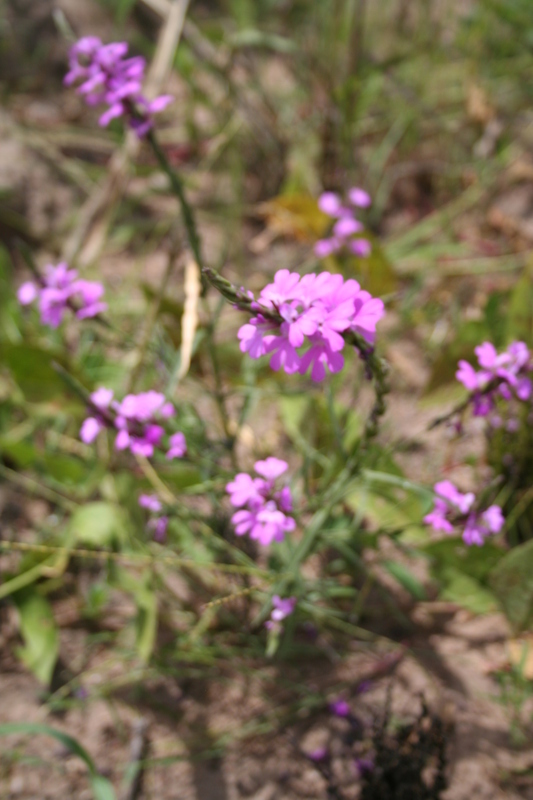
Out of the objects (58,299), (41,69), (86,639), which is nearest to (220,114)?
(41,69)

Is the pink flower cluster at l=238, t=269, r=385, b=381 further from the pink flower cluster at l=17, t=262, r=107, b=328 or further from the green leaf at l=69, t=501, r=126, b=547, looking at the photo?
the green leaf at l=69, t=501, r=126, b=547

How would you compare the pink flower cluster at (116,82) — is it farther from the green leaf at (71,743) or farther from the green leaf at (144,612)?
the green leaf at (71,743)

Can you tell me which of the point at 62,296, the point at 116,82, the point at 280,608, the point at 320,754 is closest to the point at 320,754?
the point at 320,754

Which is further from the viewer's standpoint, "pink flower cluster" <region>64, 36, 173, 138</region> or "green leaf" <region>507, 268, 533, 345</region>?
"green leaf" <region>507, 268, 533, 345</region>

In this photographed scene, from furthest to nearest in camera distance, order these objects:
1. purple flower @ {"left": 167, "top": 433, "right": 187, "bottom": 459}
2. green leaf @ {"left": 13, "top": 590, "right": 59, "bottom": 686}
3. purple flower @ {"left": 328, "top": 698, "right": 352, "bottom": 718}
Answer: green leaf @ {"left": 13, "top": 590, "right": 59, "bottom": 686} < purple flower @ {"left": 328, "top": 698, "right": 352, "bottom": 718} < purple flower @ {"left": 167, "top": 433, "right": 187, "bottom": 459}

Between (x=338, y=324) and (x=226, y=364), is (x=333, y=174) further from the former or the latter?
(x=338, y=324)

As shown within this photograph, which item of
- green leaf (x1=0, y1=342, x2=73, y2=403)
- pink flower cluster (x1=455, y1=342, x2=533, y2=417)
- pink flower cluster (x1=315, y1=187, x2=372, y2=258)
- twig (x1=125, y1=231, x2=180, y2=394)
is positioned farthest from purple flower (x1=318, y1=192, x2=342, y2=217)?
pink flower cluster (x1=455, y1=342, x2=533, y2=417)
